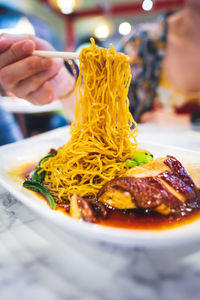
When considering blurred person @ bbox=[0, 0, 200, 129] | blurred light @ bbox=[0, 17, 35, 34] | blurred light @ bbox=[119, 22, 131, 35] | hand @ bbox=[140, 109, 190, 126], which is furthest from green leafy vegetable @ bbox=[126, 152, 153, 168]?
blurred light @ bbox=[119, 22, 131, 35]

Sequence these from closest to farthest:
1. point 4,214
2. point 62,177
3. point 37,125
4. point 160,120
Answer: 1. point 4,214
2. point 62,177
3. point 160,120
4. point 37,125

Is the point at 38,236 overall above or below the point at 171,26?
below

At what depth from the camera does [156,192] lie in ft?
4.87

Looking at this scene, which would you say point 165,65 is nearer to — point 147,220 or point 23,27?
point 147,220

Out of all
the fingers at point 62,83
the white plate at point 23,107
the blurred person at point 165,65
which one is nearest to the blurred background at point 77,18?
the white plate at point 23,107

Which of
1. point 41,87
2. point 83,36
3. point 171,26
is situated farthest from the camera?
point 83,36

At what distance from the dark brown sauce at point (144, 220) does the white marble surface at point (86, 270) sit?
172mm

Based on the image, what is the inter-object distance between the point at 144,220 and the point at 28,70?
180 cm

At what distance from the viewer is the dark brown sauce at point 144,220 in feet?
4.43

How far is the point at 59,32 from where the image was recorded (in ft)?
57.9

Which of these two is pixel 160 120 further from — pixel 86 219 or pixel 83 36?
pixel 83 36

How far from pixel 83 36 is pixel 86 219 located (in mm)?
20208

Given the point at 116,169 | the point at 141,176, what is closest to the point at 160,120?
the point at 116,169

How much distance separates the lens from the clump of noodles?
6.75ft
